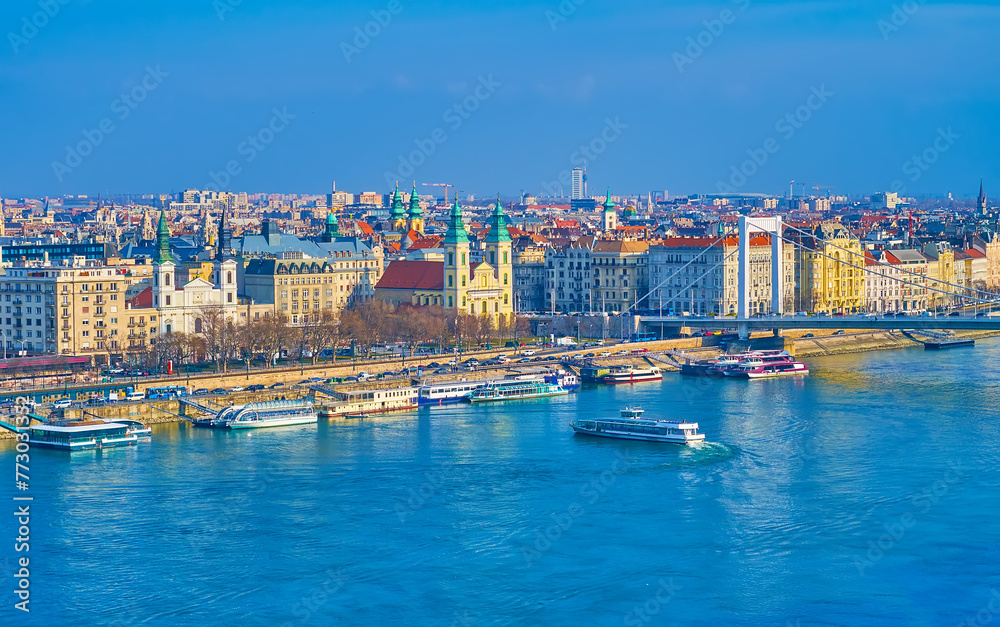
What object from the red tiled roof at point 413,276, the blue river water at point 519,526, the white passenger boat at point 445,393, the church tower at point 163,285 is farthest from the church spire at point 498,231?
the blue river water at point 519,526

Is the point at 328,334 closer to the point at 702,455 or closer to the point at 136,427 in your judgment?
the point at 136,427

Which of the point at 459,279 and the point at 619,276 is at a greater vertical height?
the point at 619,276

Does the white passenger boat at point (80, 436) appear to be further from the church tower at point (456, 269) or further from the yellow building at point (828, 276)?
the yellow building at point (828, 276)

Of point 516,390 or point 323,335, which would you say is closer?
point 516,390

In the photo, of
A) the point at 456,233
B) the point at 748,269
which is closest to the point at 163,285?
the point at 456,233

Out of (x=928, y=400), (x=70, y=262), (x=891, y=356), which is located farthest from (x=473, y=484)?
(x=891, y=356)

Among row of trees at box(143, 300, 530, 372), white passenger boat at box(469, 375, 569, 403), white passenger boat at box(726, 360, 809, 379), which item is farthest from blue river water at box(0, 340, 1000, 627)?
white passenger boat at box(726, 360, 809, 379)

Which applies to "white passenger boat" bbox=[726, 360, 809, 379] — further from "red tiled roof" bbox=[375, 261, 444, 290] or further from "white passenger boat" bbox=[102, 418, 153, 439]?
"white passenger boat" bbox=[102, 418, 153, 439]
